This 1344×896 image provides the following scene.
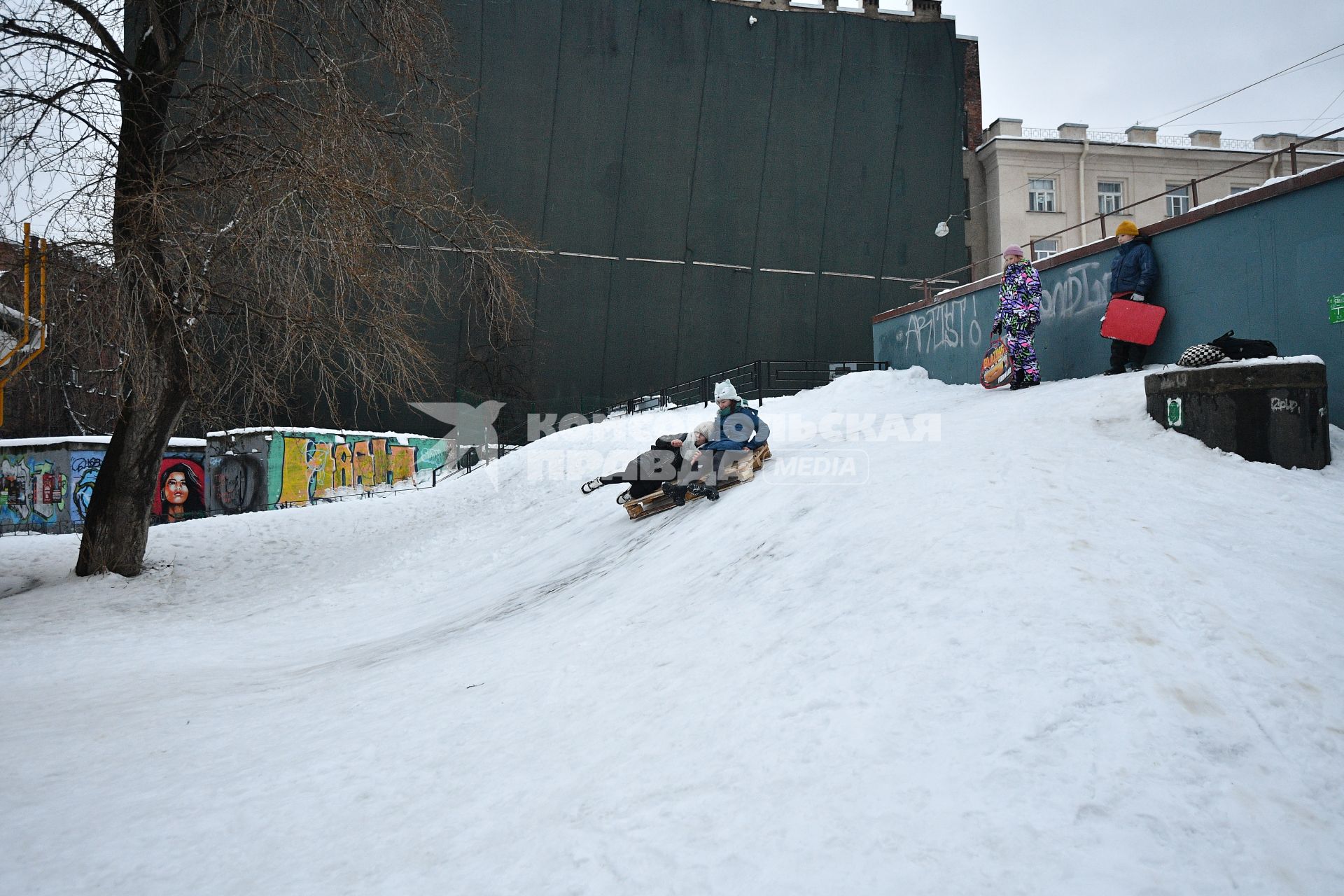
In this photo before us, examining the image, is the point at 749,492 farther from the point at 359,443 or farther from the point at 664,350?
the point at 664,350

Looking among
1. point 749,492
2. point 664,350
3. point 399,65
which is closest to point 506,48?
point 664,350

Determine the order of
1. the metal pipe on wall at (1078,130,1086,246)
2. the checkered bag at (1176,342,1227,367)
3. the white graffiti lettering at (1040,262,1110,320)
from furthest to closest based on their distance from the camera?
the metal pipe on wall at (1078,130,1086,246), the white graffiti lettering at (1040,262,1110,320), the checkered bag at (1176,342,1227,367)

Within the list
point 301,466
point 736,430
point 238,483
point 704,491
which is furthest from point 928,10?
point 704,491

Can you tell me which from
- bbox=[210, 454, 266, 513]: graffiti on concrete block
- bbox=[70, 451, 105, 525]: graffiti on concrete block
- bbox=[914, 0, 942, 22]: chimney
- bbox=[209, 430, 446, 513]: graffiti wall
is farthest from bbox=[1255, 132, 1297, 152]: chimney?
bbox=[70, 451, 105, 525]: graffiti on concrete block

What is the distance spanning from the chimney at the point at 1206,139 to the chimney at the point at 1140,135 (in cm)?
167

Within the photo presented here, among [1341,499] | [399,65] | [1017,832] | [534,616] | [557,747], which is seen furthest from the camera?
[399,65]

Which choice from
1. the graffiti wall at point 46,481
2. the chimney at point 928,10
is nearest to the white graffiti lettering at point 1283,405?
the graffiti wall at point 46,481

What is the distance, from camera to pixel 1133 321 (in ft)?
35.2

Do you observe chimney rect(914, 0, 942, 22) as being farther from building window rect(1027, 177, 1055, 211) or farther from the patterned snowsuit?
the patterned snowsuit

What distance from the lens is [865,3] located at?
3155 centimetres

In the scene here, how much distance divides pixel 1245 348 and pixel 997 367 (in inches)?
231

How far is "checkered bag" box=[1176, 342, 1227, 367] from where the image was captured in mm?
7156

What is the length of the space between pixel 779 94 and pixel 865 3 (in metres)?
5.73

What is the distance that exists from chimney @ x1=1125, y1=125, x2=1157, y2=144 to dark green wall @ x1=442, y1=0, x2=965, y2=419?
6.58m
